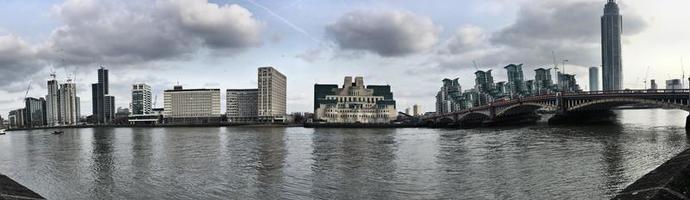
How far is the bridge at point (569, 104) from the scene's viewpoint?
9462cm

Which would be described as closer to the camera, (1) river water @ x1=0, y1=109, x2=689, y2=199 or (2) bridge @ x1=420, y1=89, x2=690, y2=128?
(1) river water @ x1=0, y1=109, x2=689, y2=199

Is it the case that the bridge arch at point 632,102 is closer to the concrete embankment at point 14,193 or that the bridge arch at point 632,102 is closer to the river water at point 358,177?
the river water at point 358,177

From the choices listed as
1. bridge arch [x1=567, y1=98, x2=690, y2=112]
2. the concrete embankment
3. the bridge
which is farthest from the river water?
the bridge

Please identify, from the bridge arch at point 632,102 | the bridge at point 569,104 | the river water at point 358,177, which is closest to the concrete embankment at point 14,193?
the river water at point 358,177

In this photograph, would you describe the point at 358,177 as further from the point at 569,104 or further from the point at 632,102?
the point at 569,104

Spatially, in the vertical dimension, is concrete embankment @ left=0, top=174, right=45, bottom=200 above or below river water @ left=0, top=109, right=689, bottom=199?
above

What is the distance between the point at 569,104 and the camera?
129250 millimetres

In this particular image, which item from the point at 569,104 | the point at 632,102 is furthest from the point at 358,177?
the point at 569,104

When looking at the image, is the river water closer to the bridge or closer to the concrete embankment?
the concrete embankment

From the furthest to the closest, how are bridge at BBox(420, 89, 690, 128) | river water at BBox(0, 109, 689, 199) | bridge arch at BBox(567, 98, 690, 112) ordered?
1. bridge at BBox(420, 89, 690, 128)
2. bridge arch at BBox(567, 98, 690, 112)
3. river water at BBox(0, 109, 689, 199)

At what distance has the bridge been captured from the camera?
9462cm

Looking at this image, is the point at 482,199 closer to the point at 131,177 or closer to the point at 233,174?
the point at 233,174

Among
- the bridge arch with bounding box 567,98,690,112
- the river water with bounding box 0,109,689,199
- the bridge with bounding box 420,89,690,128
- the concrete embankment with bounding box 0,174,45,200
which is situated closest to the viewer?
the concrete embankment with bounding box 0,174,45,200

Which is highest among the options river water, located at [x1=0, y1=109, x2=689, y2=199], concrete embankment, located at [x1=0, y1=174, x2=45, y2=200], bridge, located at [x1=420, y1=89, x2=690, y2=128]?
bridge, located at [x1=420, y1=89, x2=690, y2=128]
